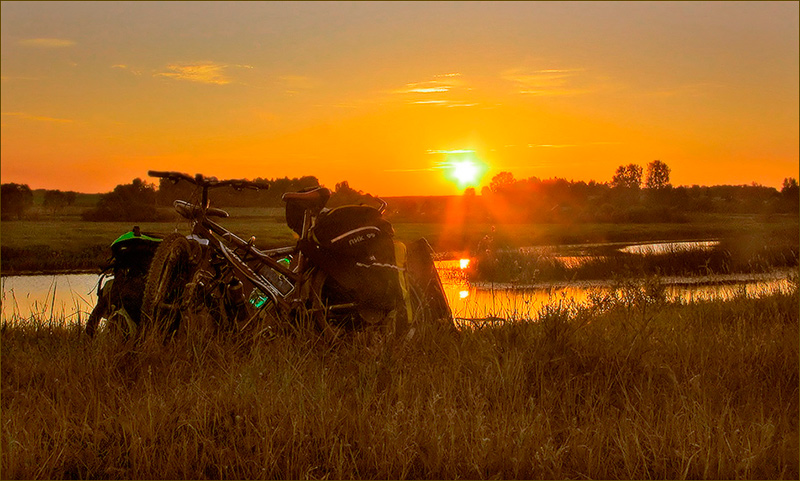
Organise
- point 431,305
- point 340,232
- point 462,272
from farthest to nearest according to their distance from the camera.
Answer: point 462,272 → point 431,305 → point 340,232

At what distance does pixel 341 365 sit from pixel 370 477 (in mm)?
1468

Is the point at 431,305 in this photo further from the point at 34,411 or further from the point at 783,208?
the point at 783,208

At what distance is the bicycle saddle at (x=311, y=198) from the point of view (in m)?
5.67

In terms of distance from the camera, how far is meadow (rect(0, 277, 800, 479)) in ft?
12.7

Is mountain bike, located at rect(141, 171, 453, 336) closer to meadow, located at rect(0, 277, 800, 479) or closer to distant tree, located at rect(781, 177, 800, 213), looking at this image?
meadow, located at rect(0, 277, 800, 479)

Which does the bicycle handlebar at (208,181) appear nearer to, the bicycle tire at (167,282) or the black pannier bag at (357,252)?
the bicycle tire at (167,282)

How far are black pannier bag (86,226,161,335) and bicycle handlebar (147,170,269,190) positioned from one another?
0.58 m

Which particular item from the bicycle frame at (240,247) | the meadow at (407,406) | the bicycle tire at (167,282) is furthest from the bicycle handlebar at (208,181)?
the meadow at (407,406)

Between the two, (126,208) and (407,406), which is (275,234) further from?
(407,406)

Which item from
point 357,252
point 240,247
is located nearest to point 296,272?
point 240,247

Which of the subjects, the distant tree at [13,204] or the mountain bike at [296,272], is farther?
the distant tree at [13,204]

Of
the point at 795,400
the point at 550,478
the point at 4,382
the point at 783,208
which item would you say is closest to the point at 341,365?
the point at 550,478

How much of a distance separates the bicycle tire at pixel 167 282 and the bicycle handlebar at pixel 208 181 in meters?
0.42

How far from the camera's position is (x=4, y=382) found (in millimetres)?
5145
